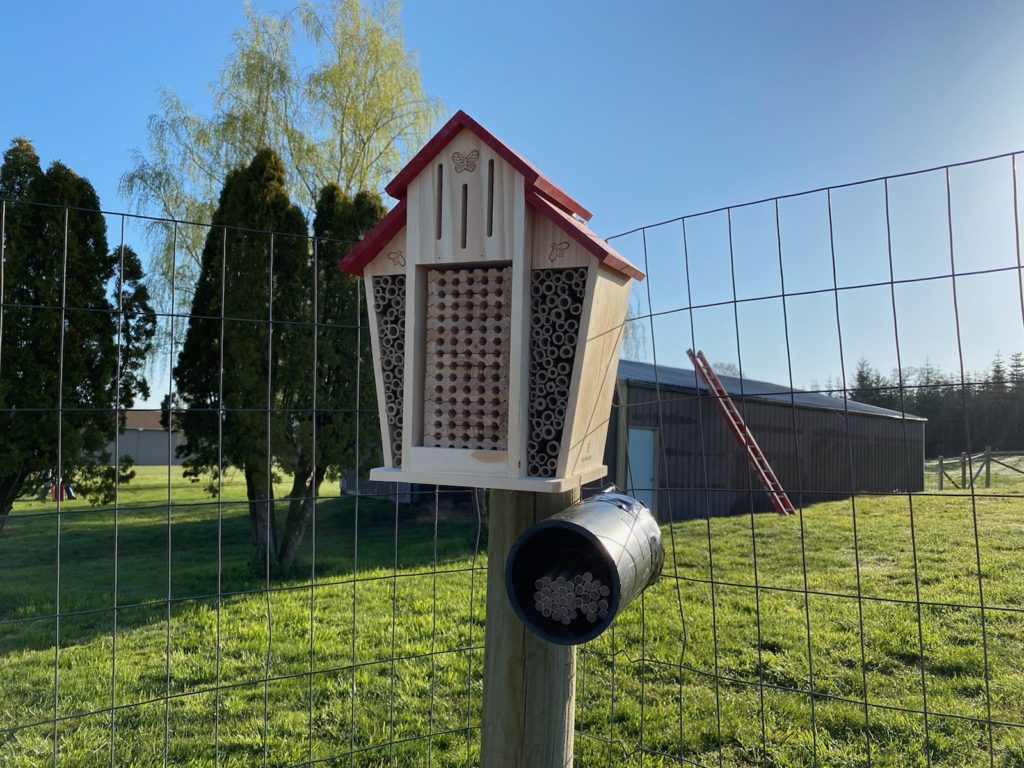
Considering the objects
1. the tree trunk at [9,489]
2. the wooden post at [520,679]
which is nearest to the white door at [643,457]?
the tree trunk at [9,489]

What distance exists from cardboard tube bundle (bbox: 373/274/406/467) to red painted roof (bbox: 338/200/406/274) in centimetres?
9

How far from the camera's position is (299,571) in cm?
905

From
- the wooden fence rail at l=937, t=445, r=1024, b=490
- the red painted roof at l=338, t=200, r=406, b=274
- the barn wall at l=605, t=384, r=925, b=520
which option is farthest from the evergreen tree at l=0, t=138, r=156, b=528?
the barn wall at l=605, t=384, r=925, b=520

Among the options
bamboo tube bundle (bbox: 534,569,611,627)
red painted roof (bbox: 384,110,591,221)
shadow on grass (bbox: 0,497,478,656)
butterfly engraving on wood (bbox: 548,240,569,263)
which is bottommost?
shadow on grass (bbox: 0,497,478,656)

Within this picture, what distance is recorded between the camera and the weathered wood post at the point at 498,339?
7.20ft

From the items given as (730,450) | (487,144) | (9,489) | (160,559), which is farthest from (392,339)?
(730,450)

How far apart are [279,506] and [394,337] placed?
402 inches

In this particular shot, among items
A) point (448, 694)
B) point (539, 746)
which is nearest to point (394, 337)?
point (539, 746)

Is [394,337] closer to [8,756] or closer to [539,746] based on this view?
[539,746]

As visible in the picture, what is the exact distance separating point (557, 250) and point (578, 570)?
3.30 ft

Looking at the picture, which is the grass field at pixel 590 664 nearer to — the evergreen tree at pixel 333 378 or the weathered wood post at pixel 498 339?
the weathered wood post at pixel 498 339

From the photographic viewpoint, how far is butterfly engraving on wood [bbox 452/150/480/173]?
2.25 metres

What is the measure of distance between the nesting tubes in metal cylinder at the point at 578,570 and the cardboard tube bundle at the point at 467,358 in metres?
0.34

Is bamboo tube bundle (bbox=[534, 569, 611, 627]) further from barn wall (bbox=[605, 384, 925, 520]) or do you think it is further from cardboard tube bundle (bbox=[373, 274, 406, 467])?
barn wall (bbox=[605, 384, 925, 520])
